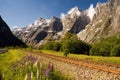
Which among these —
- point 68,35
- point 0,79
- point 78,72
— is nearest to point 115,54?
point 68,35

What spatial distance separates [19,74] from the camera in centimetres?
1759

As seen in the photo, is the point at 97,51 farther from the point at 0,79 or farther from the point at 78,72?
the point at 0,79

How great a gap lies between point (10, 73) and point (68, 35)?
10030cm

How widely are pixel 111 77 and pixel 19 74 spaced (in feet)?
24.0

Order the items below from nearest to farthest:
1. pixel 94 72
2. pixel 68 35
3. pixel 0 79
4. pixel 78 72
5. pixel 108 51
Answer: pixel 0 79, pixel 94 72, pixel 78 72, pixel 108 51, pixel 68 35

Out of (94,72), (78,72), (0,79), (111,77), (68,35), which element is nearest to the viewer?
(0,79)

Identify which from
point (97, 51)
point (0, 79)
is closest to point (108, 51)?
point (97, 51)

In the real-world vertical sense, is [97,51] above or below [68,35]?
below

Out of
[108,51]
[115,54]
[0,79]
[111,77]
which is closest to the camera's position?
[0,79]

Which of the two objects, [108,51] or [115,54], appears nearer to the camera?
[115,54]

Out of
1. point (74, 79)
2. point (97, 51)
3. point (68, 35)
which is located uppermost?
point (68, 35)

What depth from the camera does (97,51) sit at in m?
86.8

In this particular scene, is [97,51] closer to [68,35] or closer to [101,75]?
[68,35]

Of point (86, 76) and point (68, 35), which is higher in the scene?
point (68, 35)
